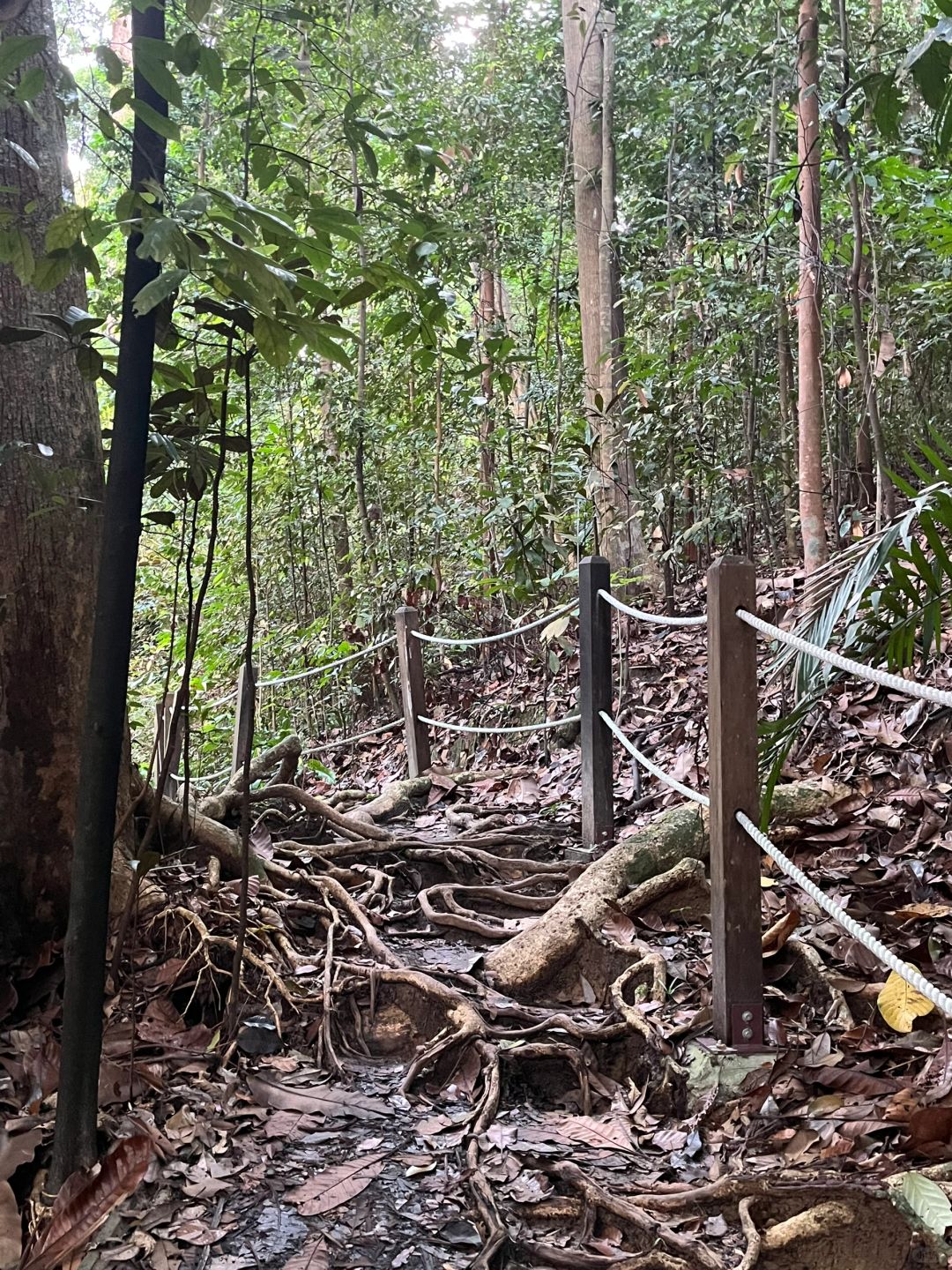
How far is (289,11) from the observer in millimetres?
1784

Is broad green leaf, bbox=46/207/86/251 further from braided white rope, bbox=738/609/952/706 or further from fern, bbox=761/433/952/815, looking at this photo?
fern, bbox=761/433/952/815

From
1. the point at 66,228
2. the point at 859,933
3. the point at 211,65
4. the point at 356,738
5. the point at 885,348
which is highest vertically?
the point at 885,348

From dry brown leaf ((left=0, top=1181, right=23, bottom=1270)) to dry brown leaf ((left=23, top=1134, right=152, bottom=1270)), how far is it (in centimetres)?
3

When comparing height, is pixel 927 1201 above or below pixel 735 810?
below

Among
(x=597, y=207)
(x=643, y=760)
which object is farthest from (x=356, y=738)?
(x=597, y=207)

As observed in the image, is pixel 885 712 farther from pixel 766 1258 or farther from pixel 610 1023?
pixel 766 1258

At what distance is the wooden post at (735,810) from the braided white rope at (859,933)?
2.4 inches

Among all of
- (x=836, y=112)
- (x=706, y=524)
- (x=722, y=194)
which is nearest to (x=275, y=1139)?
(x=836, y=112)

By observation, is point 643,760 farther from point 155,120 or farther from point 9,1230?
point 155,120

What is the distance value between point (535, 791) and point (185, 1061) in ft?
9.84

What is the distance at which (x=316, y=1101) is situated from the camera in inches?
100

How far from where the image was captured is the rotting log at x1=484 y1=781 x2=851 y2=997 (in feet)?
10.6

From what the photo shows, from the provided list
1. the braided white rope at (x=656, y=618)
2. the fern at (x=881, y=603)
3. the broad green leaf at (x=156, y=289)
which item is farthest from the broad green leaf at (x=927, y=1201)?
the broad green leaf at (x=156, y=289)

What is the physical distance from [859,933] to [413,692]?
4.11 m
